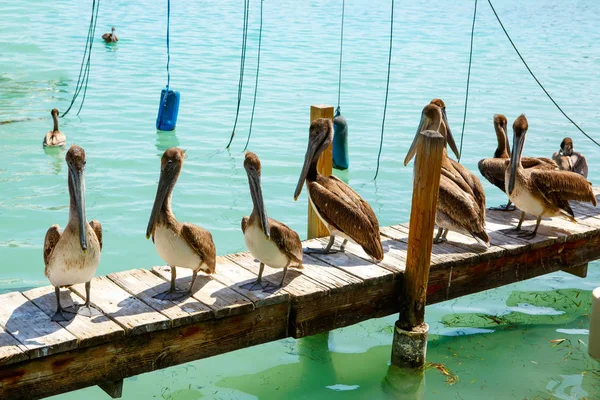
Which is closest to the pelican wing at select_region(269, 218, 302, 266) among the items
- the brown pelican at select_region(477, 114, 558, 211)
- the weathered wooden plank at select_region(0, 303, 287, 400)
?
the weathered wooden plank at select_region(0, 303, 287, 400)

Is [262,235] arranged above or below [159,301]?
above

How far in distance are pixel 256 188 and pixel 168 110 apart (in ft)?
26.2

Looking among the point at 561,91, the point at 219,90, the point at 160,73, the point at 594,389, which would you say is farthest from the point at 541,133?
the point at 594,389

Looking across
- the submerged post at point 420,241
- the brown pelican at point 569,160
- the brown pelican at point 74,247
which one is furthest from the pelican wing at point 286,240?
the brown pelican at point 569,160

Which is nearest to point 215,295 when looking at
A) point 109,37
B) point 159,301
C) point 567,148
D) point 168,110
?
point 159,301

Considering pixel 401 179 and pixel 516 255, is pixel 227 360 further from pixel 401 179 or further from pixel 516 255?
pixel 401 179

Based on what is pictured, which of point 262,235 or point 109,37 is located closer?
point 262,235

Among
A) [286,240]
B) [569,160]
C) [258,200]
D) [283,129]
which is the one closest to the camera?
[258,200]

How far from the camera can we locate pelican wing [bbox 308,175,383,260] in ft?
19.0

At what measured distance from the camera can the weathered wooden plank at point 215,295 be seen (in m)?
5.01

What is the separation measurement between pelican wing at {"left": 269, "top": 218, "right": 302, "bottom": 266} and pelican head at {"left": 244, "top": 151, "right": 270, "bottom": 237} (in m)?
0.09

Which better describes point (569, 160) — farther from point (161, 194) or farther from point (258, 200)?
point (161, 194)

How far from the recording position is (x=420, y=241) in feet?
18.5

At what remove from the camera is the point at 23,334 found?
454cm
